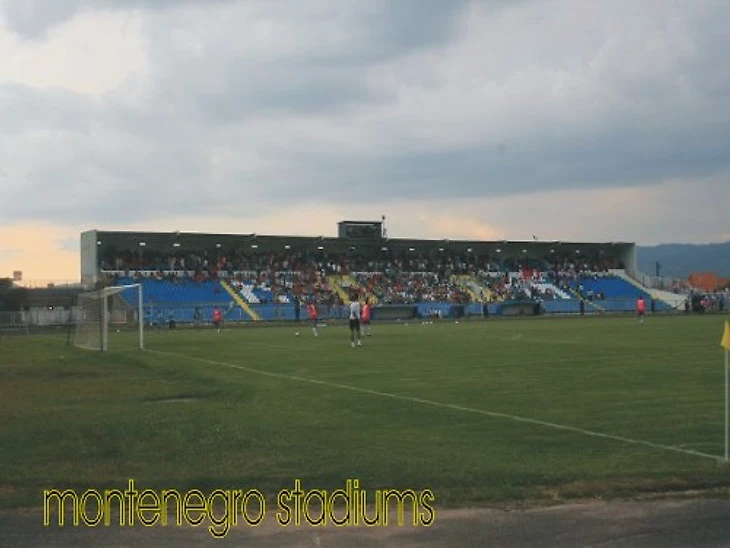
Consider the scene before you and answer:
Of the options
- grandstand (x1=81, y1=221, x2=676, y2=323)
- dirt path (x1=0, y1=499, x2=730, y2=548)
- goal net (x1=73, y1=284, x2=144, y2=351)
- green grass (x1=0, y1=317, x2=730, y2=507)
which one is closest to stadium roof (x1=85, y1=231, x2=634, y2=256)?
grandstand (x1=81, y1=221, x2=676, y2=323)

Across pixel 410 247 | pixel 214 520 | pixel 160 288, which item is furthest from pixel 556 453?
pixel 410 247

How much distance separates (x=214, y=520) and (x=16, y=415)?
928 centimetres

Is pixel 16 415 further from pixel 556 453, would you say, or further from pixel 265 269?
pixel 265 269

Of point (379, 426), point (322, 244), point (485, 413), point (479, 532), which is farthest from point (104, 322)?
point (322, 244)

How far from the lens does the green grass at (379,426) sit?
9.79 meters

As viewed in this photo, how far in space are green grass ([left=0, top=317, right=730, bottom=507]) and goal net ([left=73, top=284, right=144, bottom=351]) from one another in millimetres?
12412

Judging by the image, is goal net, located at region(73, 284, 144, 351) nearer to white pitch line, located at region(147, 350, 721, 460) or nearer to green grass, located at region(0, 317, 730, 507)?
green grass, located at region(0, 317, 730, 507)

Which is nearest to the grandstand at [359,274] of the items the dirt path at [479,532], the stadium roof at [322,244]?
the stadium roof at [322,244]

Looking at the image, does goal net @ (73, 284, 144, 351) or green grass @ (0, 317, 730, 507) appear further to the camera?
goal net @ (73, 284, 144, 351)

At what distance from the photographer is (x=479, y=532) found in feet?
25.2

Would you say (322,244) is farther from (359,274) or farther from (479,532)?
(479,532)

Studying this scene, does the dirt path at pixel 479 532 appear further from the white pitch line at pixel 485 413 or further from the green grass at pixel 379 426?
the white pitch line at pixel 485 413

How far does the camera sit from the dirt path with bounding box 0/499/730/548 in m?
7.37

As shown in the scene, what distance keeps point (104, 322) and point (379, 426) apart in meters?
28.4
